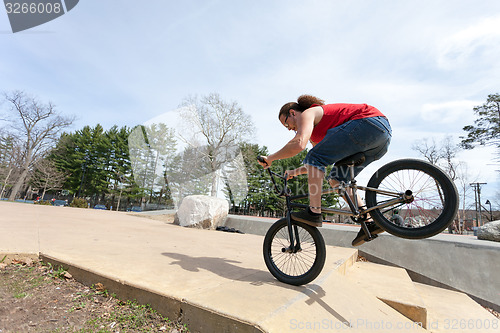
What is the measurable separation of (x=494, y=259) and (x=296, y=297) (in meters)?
4.25

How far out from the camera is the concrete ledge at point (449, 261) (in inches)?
146

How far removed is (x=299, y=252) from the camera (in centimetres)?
242

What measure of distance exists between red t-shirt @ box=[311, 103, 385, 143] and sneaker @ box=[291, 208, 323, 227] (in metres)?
0.79

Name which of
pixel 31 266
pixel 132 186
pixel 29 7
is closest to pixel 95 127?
pixel 132 186

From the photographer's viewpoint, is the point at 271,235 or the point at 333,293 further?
the point at 271,235

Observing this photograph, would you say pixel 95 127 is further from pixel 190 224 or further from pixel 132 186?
pixel 190 224

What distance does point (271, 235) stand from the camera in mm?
2428

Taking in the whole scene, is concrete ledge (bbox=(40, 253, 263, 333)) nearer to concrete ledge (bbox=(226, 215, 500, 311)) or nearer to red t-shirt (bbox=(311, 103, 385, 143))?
red t-shirt (bbox=(311, 103, 385, 143))

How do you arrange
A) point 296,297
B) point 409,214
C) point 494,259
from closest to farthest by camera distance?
point 296,297
point 409,214
point 494,259

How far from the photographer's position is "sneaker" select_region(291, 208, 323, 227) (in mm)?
2168

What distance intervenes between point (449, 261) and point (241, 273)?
13.3 ft

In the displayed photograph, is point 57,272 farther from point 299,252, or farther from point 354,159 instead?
point 354,159

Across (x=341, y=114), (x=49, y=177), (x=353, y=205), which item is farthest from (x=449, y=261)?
(x=49, y=177)

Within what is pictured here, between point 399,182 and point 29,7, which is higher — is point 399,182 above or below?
below
